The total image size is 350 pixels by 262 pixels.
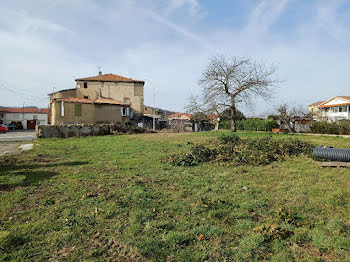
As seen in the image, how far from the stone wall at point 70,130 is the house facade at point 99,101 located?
10.2m

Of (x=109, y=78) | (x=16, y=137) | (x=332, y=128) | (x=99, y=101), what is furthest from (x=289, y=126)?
(x=109, y=78)

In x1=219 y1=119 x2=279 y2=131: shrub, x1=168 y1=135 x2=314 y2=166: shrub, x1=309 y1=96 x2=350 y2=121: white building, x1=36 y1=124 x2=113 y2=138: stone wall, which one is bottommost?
x1=168 y1=135 x2=314 y2=166: shrub

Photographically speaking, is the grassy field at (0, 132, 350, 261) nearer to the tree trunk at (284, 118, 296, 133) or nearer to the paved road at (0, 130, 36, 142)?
the paved road at (0, 130, 36, 142)

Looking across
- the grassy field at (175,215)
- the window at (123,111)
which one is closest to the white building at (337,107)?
the window at (123,111)

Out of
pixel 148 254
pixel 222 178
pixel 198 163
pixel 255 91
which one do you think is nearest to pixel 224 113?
pixel 255 91

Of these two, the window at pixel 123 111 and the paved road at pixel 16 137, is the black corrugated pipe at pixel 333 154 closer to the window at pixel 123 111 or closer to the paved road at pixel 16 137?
the paved road at pixel 16 137

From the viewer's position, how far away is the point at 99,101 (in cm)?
3244

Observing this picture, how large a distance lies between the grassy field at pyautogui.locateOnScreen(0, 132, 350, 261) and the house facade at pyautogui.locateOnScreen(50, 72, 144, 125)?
25.4 metres

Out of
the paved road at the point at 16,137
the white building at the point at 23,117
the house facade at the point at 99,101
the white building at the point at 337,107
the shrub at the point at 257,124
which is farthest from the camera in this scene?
the white building at the point at 23,117

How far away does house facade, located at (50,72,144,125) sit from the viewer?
3020 cm

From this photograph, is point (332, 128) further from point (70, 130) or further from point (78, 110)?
point (78, 110)

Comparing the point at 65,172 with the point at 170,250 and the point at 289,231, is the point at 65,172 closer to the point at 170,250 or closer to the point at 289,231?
the point at 170,250

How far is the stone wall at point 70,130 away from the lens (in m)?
18.6

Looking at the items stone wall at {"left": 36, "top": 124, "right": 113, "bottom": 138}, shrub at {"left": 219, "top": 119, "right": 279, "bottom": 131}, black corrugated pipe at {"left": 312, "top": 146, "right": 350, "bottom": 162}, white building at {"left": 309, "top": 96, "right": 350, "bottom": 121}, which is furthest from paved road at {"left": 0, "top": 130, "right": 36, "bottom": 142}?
white building at {"left": 309, "top": 96, "right": 350, "bottom": 121}
